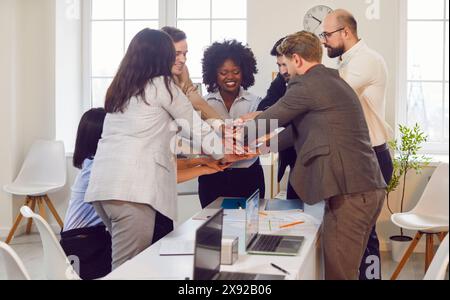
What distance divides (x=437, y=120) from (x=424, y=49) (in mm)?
674

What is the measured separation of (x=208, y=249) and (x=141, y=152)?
82 centimetres

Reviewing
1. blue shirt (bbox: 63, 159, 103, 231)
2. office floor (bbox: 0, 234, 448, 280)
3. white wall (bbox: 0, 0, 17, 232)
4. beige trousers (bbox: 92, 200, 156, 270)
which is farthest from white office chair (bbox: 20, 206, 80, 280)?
white wall (bbox: 0, 0, 17, 232)

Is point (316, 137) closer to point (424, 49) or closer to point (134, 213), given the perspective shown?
point (134, 213)

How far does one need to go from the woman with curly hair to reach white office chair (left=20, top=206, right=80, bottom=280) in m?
1.47

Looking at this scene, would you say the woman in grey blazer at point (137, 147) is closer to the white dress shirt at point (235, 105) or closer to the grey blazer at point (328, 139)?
the grey blazer at point (328, 139)

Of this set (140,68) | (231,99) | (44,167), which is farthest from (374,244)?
(44,167)

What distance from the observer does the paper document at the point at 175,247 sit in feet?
7.44

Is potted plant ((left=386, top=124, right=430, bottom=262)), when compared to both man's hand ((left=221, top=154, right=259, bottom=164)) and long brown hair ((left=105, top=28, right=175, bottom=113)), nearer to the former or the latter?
man's hand ((left=221, top=154, right=259, bottom=164))

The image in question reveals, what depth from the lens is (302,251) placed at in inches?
91.4

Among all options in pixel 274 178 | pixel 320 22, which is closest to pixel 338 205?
pixel 274 178

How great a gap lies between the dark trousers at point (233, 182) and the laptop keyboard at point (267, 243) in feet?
3.42

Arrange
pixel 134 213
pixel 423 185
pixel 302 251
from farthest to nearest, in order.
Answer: pixel 423 185
pixel 134 213
pixel 302 251

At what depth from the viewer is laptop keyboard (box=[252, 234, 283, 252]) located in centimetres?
234

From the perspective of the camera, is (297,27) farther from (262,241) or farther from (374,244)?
(262,241)
